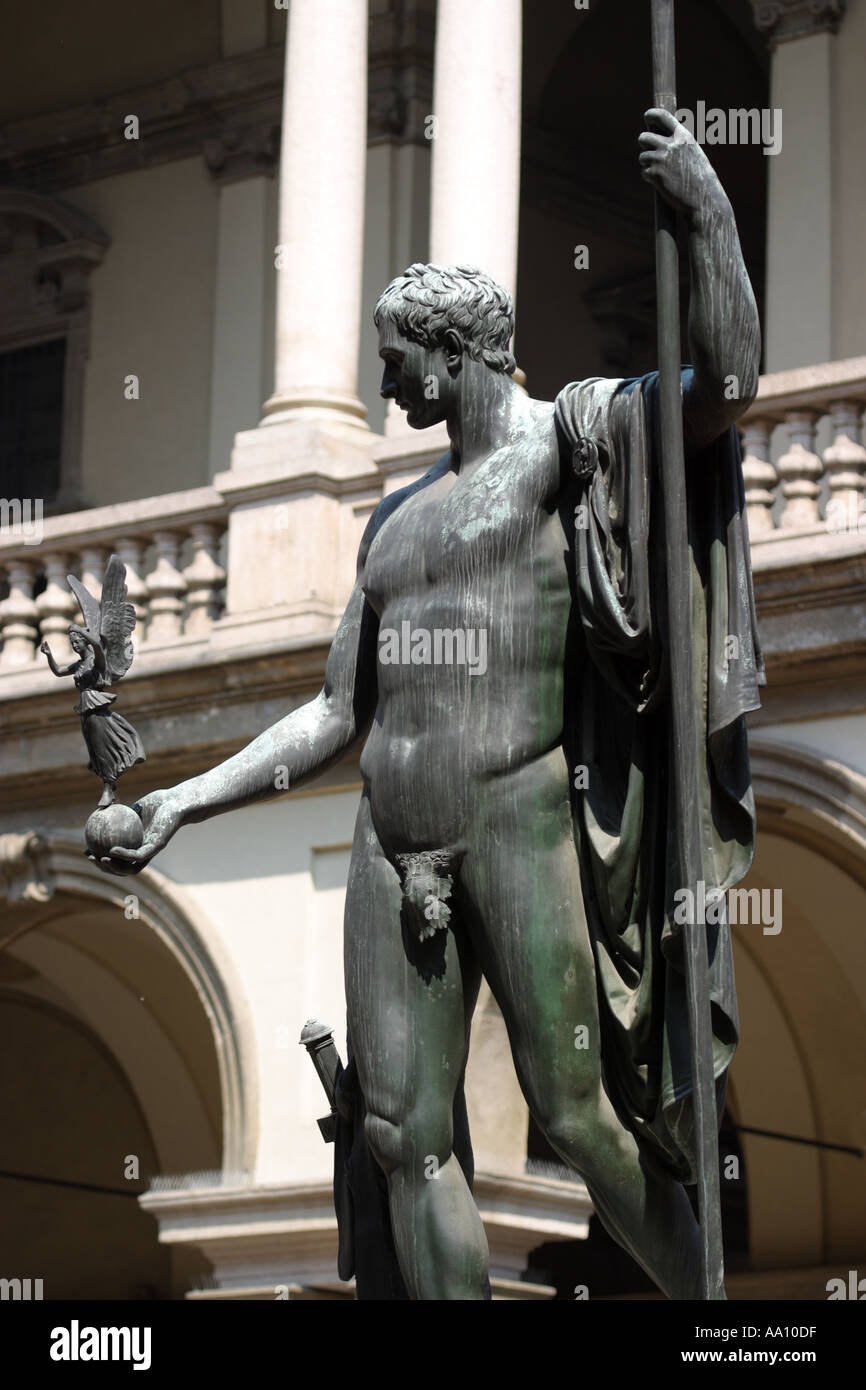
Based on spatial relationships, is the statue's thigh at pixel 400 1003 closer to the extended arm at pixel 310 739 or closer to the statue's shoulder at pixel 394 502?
the extended arm at pixel 310 739

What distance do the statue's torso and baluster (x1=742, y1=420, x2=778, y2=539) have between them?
7.01 meters

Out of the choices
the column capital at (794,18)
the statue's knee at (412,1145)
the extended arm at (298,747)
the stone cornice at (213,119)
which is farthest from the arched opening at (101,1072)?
the statue's knee at (412,1145)

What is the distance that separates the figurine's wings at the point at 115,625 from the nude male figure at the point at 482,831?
21 cm

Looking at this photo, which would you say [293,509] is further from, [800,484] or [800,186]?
[800,186]

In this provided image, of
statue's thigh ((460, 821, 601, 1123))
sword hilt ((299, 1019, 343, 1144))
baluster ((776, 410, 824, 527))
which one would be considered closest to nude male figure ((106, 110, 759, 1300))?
statue's thigh ((460, 821, 601, 1123))

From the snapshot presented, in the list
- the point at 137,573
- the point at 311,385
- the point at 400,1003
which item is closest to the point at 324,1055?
the point at 400,1003

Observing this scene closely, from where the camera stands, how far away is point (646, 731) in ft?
14.3

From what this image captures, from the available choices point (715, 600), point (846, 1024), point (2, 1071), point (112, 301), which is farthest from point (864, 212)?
point (715, 600)

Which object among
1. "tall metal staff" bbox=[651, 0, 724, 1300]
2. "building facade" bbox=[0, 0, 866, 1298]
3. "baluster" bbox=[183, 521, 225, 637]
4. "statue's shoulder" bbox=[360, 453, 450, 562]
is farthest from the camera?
"baluster" bbox=[183, 521, 225, 637]

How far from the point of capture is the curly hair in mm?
4465

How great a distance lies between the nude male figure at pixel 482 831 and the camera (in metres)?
4.25

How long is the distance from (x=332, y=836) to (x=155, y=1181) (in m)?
1.67

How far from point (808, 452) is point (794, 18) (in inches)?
171

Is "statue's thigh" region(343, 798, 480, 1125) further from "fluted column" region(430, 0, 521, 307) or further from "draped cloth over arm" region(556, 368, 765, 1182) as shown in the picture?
"fluted column" region(430, 0, 521, 307)
